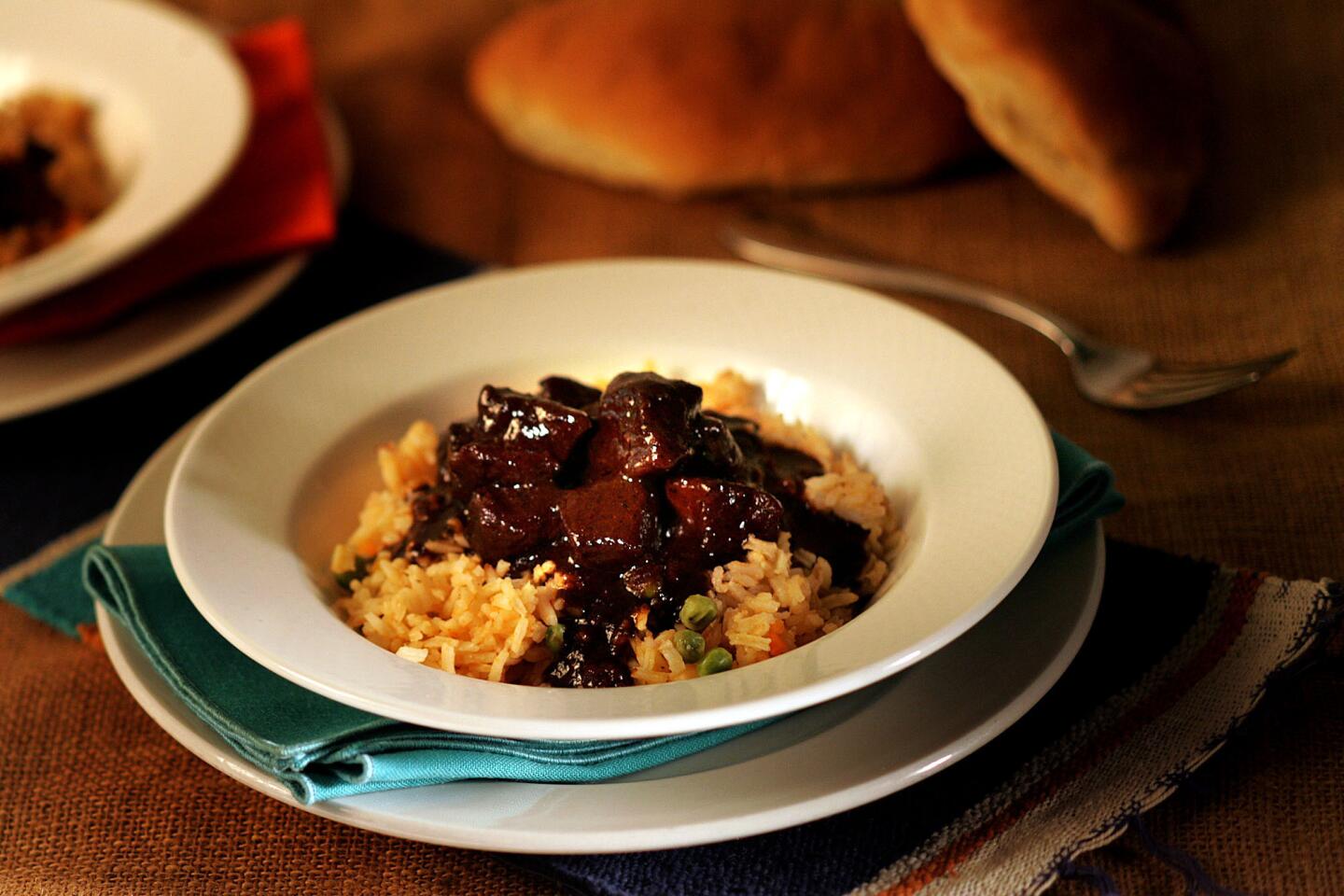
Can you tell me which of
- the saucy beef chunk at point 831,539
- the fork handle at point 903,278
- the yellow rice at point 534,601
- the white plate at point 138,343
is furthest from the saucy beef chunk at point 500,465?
the fork handle at point 903,278

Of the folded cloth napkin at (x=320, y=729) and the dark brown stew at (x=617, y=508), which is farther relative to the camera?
the dark brown stew at (x=617, y=508)

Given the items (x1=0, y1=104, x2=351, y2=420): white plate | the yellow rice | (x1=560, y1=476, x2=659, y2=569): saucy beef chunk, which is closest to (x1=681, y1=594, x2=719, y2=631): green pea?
the yellow rice

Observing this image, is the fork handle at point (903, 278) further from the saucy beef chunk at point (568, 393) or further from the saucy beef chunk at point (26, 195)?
the saucy beef chunk at point (26, 195)

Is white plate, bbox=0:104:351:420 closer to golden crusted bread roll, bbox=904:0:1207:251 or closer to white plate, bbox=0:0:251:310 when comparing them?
white plate, bbox=0:0:251:310

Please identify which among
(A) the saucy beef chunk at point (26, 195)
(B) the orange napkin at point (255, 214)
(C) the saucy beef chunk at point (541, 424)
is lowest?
(A) the saucy beef chunk at point (26, 195)

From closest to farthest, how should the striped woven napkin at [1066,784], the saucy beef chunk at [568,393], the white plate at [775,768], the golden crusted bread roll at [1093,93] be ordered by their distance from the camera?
the white plate at [775,768] → the striped woven napkin at [1066,784] → the saucy beef chunk at [568,393] → the golden crusted bread roll at [1093,93]

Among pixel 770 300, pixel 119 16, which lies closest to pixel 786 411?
pixel 770 300
